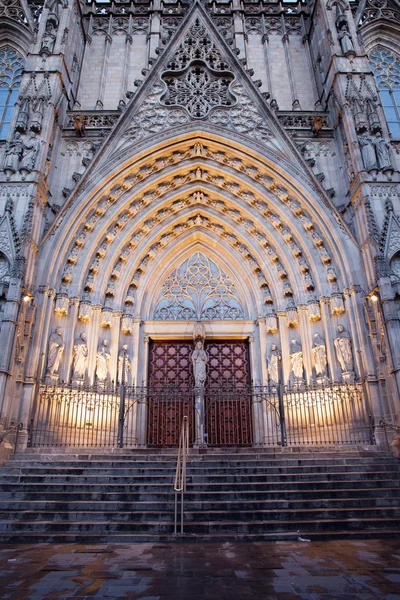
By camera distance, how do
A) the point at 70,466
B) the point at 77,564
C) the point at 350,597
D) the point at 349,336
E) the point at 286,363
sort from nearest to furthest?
1. the point at 350,597
2. the point at 77,564
3. the point at 70,466
4. the point at 349,336
5. the point at 286,363

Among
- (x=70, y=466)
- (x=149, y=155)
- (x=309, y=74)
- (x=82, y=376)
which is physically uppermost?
(x=309, y=74)

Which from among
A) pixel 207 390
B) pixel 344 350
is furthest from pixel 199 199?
pixel 344 350

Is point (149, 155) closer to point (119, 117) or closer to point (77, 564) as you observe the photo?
point (119, 117)

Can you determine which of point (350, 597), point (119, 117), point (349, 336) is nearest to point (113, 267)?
point (119, 117)

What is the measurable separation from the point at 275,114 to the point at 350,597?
13.6m

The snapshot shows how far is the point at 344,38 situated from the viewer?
13.9 metres

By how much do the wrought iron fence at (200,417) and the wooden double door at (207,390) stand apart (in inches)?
1.6

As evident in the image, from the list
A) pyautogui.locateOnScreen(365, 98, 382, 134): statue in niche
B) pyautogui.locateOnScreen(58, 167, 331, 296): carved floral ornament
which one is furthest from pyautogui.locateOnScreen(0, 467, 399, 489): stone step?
pyautogui.locateOnScreen(365, 98, 382, 134): statue in niche

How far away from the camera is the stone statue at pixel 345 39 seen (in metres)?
13.6

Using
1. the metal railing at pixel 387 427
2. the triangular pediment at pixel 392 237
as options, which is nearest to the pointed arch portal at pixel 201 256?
the triangular pediment at pixel 392 237

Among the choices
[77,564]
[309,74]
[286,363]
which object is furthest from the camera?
[309,74]

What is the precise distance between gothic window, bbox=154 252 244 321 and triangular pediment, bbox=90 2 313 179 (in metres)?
4.40

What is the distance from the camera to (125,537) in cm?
529

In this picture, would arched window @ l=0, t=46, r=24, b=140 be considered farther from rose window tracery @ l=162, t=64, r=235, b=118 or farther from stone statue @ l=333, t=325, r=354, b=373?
stone statue @ l=333, t=325, r=354, b=373
